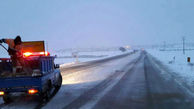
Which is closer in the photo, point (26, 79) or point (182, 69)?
point (26, 79)

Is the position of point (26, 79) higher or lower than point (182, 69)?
higher

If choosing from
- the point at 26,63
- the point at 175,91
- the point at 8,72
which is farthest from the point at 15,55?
the point at 175,91

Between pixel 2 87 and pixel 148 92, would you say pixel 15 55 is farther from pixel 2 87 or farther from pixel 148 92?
pixel 148 92

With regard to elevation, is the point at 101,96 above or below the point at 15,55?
below

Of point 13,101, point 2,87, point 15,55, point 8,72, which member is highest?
point 15,55

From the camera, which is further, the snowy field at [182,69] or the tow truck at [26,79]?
the snowy field at [182,69]

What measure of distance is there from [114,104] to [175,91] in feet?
12.0

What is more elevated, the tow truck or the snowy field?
the tow truck

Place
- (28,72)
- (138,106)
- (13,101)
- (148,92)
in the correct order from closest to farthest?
(138,106) → (28,72) → (13,101) → (148,92)

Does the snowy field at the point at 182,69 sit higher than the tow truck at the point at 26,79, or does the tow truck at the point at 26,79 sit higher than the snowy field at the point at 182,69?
the tow truck at the point at 26,79

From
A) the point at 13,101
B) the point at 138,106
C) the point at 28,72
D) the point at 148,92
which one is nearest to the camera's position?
the point at 138,106

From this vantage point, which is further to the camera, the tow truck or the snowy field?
the snowy field

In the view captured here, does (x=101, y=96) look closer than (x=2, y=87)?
No

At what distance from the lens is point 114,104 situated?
22.6 feet
